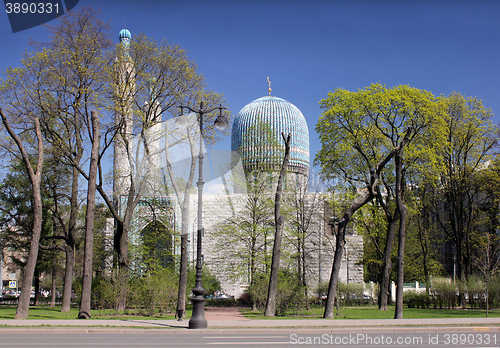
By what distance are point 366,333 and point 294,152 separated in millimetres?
51376

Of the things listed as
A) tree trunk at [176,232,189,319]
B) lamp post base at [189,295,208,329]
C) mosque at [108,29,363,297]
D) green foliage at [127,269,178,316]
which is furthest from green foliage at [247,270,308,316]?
lamp post base at [189,295,208,329]

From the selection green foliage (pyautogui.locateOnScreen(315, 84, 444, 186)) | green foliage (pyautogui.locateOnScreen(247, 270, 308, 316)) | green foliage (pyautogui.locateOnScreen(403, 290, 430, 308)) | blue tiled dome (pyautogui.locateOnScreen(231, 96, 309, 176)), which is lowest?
green foliage (pyautogui.locateOnScreen(403, 290, 430, 308))

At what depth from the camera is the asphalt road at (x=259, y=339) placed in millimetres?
9570

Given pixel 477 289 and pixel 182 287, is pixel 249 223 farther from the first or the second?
pixel 477 289

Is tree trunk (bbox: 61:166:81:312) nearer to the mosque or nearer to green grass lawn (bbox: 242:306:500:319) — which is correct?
the mosque

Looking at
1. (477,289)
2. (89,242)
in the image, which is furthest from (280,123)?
(89,242)

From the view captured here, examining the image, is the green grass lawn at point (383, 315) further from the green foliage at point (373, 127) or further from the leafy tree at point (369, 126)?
the green foliage at point (373, 127)

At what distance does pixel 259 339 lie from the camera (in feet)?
35.4

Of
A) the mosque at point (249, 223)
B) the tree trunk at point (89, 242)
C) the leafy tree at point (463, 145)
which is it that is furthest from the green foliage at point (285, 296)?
the leafy tree at point (463, 145)

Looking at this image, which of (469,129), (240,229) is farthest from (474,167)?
(240,229)

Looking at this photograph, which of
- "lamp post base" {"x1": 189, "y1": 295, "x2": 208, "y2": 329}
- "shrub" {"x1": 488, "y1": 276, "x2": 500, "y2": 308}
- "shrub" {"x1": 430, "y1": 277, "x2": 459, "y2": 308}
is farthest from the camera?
"shrub" {"x1": 430, "y1": 277, "x2": 459, "y2": 308}

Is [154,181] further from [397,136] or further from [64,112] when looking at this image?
[397,136]

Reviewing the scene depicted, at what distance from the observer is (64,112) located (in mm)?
22250

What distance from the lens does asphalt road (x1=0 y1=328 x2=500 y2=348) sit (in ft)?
31.4
